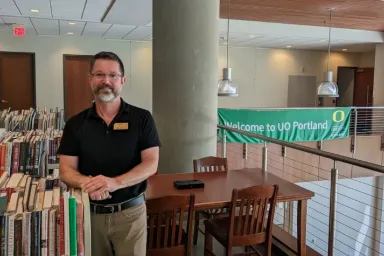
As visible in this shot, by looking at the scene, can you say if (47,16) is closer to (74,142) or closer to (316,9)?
(316,9)

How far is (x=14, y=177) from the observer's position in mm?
1644

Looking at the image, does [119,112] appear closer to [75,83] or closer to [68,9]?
[68,9]

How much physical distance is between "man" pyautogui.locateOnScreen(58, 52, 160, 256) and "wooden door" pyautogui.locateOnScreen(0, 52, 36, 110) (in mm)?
8185

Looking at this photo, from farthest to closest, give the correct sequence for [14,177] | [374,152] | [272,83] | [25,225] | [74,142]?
1. [272,83]
2. [374,152]
3. [74,142]
4. [14,177]
5. [25,225]

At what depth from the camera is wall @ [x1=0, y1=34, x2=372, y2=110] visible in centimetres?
920

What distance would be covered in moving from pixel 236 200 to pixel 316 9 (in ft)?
17.3

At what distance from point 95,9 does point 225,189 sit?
4.22 metres

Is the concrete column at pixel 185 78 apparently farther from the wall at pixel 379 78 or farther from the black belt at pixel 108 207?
the wall at pixel 379 78

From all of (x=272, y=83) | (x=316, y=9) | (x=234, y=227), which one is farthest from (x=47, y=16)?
(x=272, y=83)

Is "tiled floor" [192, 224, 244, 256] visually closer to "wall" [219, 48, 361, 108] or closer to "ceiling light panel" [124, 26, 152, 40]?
"ceiling light panel" [124, 26, 152, 40]

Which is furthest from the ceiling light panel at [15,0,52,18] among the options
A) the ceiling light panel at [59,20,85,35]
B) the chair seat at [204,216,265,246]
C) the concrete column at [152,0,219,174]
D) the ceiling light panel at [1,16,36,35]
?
the chair seat at [204,216,265,246]

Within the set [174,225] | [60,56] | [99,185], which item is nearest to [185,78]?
[174,225]

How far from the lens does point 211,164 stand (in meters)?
3.59

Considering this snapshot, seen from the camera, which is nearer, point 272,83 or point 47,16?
point 47,16
